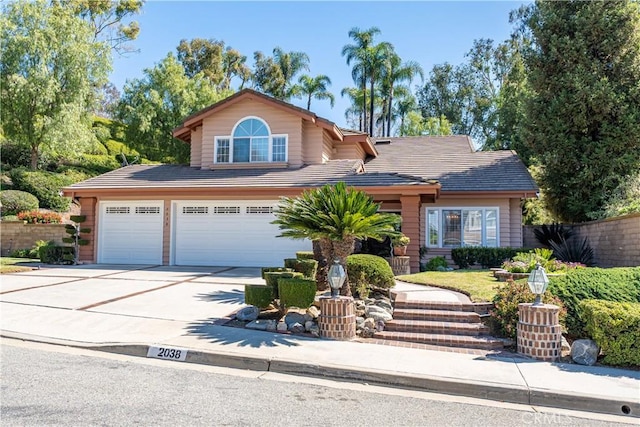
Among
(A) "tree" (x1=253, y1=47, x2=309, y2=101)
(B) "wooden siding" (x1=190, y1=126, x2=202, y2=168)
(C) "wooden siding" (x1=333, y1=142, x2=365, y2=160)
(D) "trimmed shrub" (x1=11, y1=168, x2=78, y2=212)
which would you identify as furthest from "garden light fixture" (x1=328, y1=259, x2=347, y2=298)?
(A) "tree" (x1=253, y1=47, x2=309, y2=101)

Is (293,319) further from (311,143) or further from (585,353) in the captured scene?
(311,143)

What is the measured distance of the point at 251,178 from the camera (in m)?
15.5

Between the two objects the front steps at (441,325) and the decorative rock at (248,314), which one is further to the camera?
the decorative rock at (248,314)

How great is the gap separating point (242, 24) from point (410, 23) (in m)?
5.53

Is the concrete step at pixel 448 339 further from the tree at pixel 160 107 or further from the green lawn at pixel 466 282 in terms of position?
the tree at pixel 160 107

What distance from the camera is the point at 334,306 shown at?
23.6 feet

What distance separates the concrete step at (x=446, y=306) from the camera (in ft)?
26.0

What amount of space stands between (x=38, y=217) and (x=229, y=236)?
9.61m

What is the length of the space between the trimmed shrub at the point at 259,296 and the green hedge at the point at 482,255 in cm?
874

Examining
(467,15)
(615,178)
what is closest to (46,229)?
(467,15)

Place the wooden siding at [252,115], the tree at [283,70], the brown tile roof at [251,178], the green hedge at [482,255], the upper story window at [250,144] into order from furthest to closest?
the tree at [283,70], the upper story window at [250,144], the wooden siding at [252,115], the brown tile roof at [251,178], the green hedge at [482,255]

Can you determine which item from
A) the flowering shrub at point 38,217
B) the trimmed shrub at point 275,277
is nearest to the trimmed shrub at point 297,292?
the trimmed shrub at point 275,277

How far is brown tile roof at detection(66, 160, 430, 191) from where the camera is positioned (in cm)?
1433

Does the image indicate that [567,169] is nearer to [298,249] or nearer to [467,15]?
[467,15]
